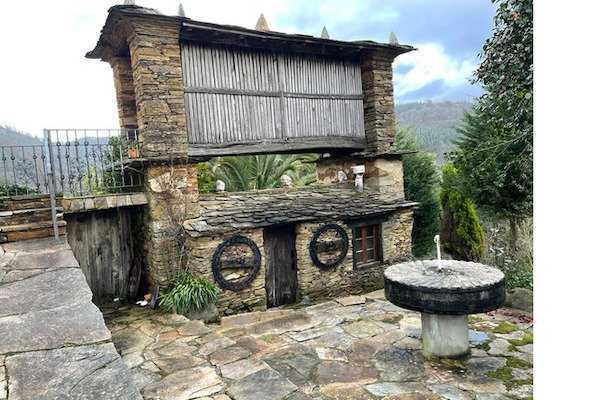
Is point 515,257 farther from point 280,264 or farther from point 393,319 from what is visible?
point 280,264

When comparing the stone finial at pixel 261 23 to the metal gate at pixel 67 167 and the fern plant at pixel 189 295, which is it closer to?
the metal gate at pixel 67 167

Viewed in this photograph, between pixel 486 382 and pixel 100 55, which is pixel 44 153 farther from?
pixel 486 382

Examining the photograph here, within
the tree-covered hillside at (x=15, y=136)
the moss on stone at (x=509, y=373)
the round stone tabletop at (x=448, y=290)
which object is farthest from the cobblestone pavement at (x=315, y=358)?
the tree-covered hillside at (x=15, y=136)

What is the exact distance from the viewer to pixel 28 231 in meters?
5.76

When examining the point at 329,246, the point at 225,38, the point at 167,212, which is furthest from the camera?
the point at 329,246

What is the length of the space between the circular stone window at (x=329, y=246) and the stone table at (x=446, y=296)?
3.03 meters

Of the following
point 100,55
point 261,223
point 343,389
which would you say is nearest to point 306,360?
point 343,389

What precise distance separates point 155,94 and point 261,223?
3.16 metres

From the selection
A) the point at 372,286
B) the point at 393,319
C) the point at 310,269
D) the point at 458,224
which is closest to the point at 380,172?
the point at 372,286

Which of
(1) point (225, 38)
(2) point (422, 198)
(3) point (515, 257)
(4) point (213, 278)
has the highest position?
(1) point (225, 38)

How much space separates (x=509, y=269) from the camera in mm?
10234

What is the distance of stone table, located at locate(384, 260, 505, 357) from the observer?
503 cm

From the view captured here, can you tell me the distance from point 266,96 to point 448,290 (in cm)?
580

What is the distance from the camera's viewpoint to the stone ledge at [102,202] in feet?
23.3
